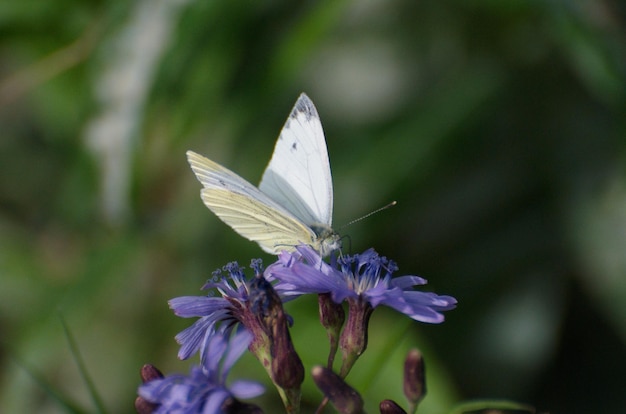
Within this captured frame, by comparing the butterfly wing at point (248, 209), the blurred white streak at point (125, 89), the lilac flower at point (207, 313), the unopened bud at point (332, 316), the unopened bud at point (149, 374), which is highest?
the blurred white streak at point (125, 89)

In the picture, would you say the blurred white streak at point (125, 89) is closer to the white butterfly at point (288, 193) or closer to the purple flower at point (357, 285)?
the white butterfly at point (288, 193)

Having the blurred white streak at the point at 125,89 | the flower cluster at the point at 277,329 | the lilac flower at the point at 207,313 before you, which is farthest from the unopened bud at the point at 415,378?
the blurred white streak at the point at 125,89

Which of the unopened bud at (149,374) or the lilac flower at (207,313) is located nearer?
the unopened bud at (149,374)

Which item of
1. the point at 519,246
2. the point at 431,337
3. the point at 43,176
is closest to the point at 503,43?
the point at 519,246

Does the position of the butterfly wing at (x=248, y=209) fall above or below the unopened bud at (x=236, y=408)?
above

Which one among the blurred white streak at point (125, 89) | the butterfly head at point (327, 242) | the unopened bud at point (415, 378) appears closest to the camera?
the unopened bud at point (415, 378)

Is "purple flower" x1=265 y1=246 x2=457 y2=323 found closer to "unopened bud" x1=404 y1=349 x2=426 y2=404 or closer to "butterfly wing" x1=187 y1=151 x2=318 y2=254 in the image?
"unopened bud" x1=404 y1=349 x2=426 y2=404
